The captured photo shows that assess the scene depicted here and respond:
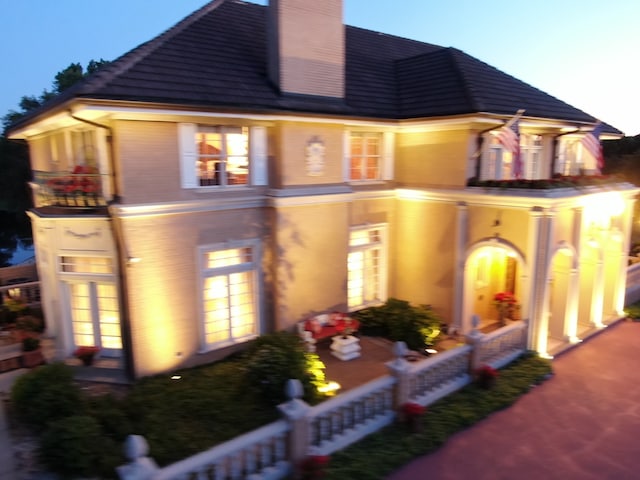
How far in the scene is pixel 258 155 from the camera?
11242mm

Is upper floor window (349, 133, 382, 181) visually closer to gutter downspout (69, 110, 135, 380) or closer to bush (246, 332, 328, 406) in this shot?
bush (246, 332, 328, 406)

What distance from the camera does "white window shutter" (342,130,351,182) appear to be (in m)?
13.0

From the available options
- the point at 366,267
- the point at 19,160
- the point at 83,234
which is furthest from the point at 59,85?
the point at 366,267

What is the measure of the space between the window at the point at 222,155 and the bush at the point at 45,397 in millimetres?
4691

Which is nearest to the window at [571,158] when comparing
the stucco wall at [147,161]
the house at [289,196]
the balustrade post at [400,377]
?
the house at [289,196]

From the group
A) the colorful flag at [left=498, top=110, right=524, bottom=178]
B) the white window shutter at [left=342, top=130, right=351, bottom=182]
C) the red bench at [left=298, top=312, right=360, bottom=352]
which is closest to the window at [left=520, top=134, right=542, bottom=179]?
the colorful flag at [left=498, top=110, right=524, bottom=178]

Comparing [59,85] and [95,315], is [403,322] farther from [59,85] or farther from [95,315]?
[59,85]

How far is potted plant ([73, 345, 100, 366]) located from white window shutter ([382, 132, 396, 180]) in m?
9.61

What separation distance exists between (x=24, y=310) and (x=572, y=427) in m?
15.6

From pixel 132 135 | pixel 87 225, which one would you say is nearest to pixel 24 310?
pixel 87 225

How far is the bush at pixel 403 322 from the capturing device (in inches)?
491

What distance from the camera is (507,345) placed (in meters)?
11.5

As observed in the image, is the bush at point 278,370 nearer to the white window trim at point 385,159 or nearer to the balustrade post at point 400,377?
the balustrade post at point 400,377

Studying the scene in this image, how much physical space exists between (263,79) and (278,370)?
24.2 feet
